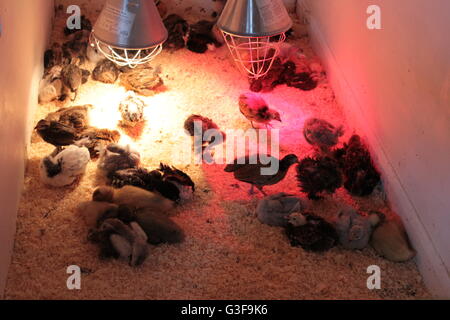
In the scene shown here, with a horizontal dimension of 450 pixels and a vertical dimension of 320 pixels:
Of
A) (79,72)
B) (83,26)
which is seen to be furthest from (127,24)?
(83,26)

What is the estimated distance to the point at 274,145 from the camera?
313 cm

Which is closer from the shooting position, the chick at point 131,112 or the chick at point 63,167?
the chick at point 63,167

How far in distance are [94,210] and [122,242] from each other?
239 mm

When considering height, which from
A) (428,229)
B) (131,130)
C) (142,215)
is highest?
(428,229)

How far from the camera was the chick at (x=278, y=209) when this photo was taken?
99.3 inches

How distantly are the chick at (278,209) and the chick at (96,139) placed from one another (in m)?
0.94

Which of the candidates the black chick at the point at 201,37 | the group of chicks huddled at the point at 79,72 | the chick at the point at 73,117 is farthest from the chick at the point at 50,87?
the black chick at the point at 201,37

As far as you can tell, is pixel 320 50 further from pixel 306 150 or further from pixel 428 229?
pixel 428 229

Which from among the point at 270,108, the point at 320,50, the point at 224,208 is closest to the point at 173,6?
the point at 320,50

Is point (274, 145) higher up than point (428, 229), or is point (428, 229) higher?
point (428, 229)

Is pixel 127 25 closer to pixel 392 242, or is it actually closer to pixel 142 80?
pixel 142 80

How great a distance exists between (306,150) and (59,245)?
4.74ft

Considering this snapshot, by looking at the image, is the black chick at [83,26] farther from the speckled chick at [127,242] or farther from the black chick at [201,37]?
the speckled chick at [127,242]

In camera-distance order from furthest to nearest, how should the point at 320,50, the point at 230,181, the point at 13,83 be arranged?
1. the point at 320,50
2. the point at 230,181
3. the point at 13,83
